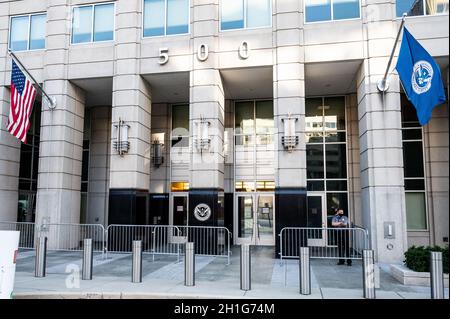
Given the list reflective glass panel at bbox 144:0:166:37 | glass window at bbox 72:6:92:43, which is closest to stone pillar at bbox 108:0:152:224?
reflective glass panel at bbox 144:0:166:37

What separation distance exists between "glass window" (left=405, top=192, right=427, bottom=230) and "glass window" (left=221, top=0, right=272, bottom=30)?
30.7 ft

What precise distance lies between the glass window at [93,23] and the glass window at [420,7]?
38.9 ft

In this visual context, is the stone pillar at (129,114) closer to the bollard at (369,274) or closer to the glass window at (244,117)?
the glass window at (244,117)

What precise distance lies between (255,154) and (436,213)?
815 cm

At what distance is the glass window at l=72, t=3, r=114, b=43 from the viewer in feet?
56.1

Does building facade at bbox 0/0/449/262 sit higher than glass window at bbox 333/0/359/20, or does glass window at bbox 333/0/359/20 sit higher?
glass window at bbox 333/0/359/20

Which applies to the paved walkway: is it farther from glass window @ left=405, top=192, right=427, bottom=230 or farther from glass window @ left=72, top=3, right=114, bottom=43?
glass window @ left=72, top=3, right=114, bottom=43

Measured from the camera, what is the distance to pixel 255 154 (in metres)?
18.8

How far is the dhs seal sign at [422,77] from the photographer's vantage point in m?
10.0

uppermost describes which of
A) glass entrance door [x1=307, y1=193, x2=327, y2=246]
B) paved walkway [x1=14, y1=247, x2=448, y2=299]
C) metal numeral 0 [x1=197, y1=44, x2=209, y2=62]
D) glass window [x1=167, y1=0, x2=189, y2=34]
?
glass window [x1=167, y1=0, x2=189, y2=34]

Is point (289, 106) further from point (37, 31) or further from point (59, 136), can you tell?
point (37, 31)

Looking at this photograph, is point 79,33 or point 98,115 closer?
point 79,33

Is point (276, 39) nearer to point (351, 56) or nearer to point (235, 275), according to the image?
point (351, 56)

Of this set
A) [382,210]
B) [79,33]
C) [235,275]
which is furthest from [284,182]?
[79,33]
